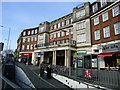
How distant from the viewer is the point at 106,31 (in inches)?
671

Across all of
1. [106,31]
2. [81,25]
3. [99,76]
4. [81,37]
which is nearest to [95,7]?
[81,25]

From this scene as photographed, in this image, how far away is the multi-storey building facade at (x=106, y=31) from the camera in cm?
1498

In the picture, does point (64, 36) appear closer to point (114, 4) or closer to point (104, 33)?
point (104, 33)

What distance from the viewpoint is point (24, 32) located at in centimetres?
4025

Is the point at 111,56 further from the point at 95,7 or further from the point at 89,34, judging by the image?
the point at 95,7

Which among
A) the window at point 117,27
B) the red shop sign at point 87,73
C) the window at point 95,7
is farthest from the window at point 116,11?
the red shop sign at point 87,73

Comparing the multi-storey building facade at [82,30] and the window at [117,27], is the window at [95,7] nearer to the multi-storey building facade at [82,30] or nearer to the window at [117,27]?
the multi-storey building facade at [82,30]

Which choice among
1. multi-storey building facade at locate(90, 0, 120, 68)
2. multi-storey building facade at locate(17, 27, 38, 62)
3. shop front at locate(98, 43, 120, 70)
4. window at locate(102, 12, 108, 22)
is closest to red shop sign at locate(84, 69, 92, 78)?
multi-storey building facade at locate(90, 0, 120, 68)

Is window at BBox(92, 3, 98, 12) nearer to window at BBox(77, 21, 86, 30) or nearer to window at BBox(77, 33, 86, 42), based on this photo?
window at BBox(77, 21, 86, 30)

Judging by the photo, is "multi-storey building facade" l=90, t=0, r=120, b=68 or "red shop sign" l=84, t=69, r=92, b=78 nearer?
"red shop sign" l=84, t=69, r=92, b=78

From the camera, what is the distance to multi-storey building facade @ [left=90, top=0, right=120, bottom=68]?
1498 centimetres

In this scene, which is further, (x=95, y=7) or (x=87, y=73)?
(x=95, y=7)

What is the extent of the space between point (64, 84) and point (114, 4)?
1552 centimetres

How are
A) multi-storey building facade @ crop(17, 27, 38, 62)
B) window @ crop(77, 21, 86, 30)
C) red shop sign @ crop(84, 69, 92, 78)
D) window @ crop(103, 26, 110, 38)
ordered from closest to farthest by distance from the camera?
red shop sign @ crop(84, 69, 92, 78)
window @ crop(103, 26, 110, 38)
window @ crop(77, 21, 86, 30)
multi-storey building facade @ crop(17, 27, 38, 62)
